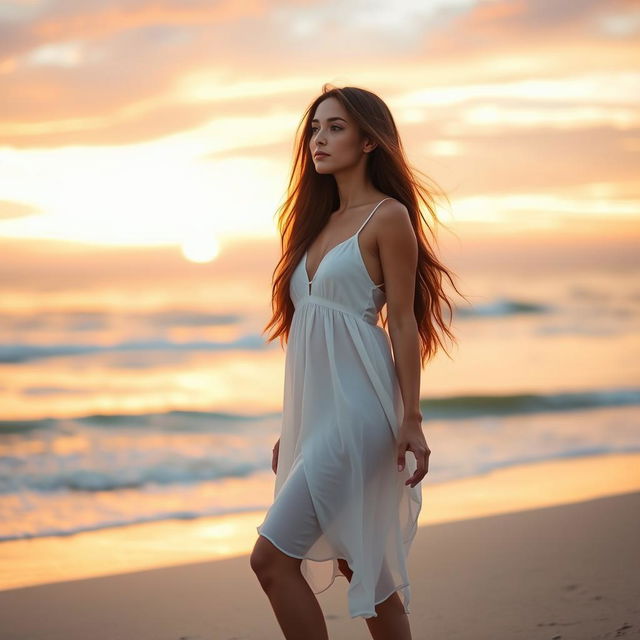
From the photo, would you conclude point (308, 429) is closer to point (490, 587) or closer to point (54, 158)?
point (490, 587)

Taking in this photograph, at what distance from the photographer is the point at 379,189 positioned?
3770 mm

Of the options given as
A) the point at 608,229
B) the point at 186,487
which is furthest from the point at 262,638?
the point at 608,229

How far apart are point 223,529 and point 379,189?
12.5 feet

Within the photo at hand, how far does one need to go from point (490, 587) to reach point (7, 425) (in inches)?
306

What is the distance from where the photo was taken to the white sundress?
336 cm

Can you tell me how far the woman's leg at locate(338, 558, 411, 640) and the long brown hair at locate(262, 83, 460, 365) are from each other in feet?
2.99

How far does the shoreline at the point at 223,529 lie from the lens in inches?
239

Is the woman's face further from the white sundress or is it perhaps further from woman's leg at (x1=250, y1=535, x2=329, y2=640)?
woman's leg at (x1=250, y1=535, x2=329, y2=640)

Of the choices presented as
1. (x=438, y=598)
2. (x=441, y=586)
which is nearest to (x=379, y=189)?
(x=438, y=598)

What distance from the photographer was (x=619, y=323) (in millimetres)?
25922

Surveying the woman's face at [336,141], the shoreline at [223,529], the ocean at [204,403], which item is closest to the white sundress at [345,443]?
the woman's face at [336,141]

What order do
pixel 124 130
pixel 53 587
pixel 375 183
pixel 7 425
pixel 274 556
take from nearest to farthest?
pixel 274 556 → pixel 375 183 → pixel 53 587 → pixel 7 425 → pixel 124 130

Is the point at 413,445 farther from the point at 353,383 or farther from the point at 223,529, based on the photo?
the point at 223,529

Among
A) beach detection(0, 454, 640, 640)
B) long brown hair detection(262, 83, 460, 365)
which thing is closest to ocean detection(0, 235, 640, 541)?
beach detection(0, 454, 640, 640)
